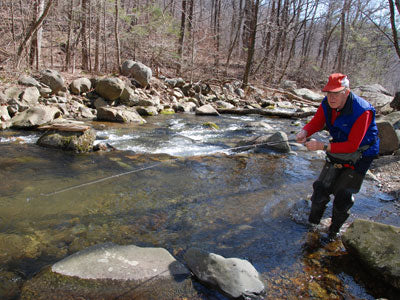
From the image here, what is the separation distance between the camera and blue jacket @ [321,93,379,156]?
3195 mm

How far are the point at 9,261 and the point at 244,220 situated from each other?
3.10m

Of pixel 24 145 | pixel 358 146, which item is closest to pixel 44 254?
pixel 358 146

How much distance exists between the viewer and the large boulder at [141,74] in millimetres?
16406

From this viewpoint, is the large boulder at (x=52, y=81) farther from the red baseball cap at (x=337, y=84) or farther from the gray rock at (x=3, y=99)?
the red baseball cap at (x=337, y=84)

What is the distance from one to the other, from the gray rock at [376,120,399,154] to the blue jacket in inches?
209

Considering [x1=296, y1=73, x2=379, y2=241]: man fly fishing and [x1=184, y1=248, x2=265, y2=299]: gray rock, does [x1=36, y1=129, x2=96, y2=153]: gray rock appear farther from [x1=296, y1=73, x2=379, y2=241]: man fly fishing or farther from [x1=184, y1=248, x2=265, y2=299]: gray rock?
[x1=296, y1=73, x2=379, y2=241]: man fly fishing

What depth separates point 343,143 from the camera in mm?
3275

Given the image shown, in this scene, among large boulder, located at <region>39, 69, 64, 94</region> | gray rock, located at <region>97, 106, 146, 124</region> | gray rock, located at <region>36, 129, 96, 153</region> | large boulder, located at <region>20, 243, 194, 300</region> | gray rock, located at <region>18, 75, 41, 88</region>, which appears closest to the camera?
large boulder, located at <region>20, 243, 194, 300</region>

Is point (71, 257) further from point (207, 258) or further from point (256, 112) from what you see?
point (256, 112)

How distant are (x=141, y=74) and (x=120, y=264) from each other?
14675 millimetres

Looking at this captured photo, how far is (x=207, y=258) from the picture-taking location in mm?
3096

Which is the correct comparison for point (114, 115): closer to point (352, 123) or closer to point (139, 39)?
point (352, 123)

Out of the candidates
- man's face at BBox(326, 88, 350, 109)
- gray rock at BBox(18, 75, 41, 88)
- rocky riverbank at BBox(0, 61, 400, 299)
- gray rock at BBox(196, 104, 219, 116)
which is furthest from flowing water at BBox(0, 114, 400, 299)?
gray rock at BBox(196, 104, 219, 116)

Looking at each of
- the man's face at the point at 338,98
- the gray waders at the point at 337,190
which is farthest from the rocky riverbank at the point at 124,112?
the man's face at the point at 338,98
